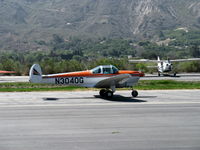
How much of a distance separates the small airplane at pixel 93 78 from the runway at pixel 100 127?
13.1 ft

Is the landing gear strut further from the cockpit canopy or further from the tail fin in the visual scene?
the tail fin

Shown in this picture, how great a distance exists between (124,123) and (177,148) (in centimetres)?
346

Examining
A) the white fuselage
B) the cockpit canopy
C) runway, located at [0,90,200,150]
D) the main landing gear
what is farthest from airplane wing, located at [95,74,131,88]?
runway, located at [0,90,200,150]

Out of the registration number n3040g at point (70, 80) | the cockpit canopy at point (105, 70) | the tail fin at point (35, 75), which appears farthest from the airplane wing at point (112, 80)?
the tail fin at point (35, 75)

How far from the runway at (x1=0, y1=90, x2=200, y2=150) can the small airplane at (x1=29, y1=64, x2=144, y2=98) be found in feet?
13.1

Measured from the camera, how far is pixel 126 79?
Result: 21.8 meters

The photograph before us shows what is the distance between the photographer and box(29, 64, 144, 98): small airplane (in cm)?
2133

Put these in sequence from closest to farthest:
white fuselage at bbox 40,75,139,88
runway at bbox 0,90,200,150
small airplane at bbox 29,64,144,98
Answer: runway at bbox 0,90,200,150, small airplane at bbox 29,64,144,98, white fuselage at bbox 40,75,139,88

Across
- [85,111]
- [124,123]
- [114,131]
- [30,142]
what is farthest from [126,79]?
[30,142]

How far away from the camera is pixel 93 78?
22312 millimetres

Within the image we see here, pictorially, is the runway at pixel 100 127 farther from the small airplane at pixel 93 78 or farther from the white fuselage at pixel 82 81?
the white fuselage at pixel 82 81

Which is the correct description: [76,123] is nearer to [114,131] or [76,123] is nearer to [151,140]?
[114,131]

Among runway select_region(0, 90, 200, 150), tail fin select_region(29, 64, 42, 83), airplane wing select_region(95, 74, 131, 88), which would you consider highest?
tail fin select_region(29, 64, 42, 83)

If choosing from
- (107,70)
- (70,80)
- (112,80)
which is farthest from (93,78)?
(70,80)
